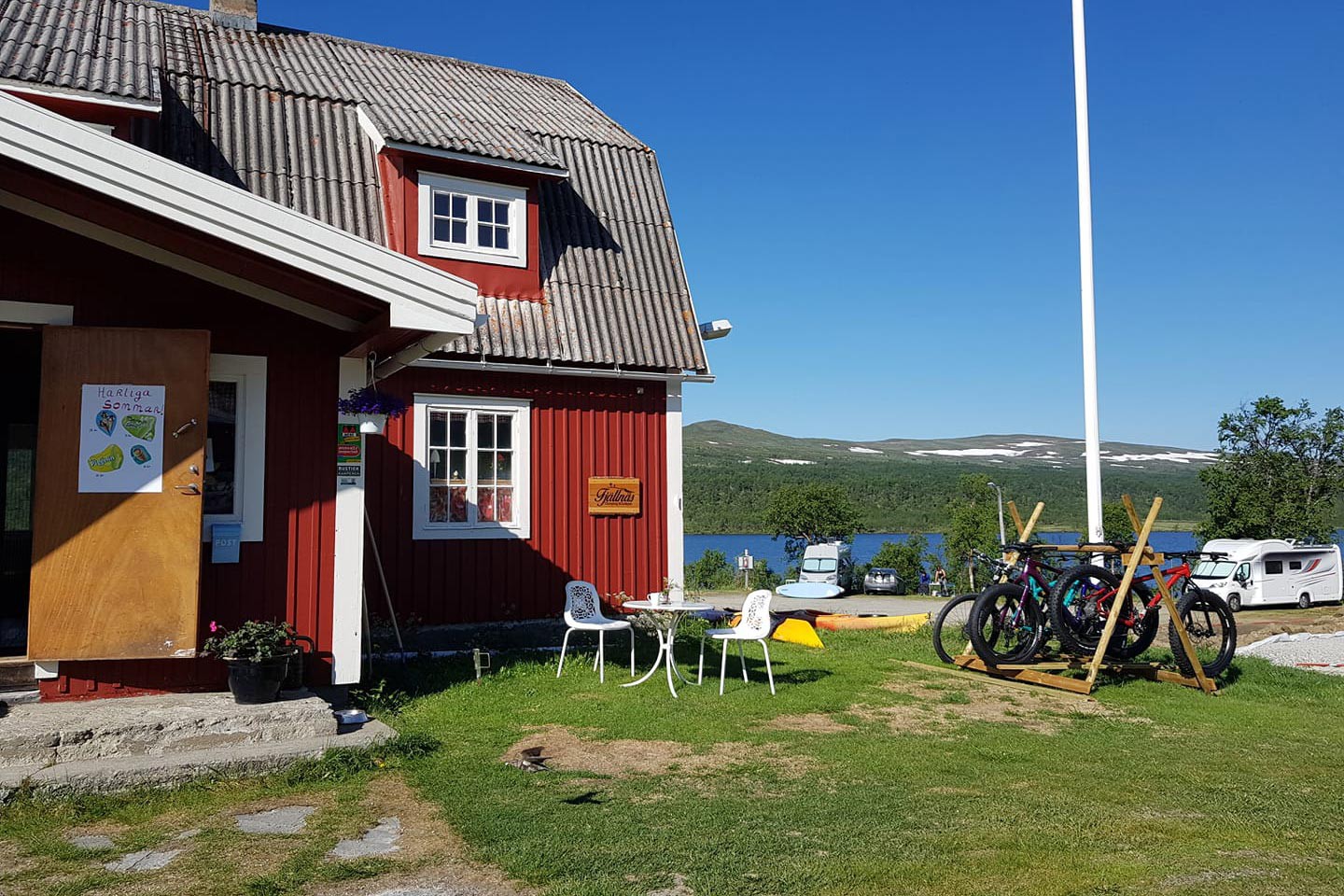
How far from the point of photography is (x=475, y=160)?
1155 centimetres

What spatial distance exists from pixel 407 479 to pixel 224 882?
6.95 m

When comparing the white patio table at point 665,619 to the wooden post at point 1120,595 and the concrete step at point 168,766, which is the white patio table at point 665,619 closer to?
the concrete step at point 168,766

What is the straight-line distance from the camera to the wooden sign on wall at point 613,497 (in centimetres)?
1201

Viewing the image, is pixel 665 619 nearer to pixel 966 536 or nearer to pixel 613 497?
pixel 613 497

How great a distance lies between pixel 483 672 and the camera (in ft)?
31.6

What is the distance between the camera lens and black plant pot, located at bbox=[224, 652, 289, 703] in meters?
6.74

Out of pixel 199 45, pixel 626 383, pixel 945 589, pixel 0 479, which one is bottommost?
Result: pixel 945 589

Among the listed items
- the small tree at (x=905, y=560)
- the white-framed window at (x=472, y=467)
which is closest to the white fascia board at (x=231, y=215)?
the white-framed window at (x=472, y=467)

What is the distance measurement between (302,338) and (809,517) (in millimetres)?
51267

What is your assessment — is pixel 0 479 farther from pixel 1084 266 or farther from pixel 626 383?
pixel 1084 266

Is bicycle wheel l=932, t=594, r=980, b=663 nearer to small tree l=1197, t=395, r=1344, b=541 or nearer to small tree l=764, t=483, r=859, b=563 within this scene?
small tree l=1197, t=395, r=1344, b=541

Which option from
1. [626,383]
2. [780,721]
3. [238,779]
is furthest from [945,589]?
[238,779]

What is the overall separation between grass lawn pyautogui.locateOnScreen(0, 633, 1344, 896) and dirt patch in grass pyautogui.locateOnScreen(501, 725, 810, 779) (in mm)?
25

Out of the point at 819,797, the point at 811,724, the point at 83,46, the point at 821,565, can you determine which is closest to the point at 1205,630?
the point at 811,724
